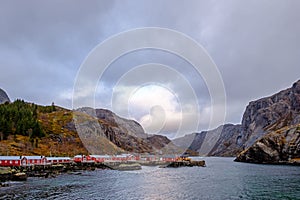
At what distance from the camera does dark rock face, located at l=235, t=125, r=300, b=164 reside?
168 meters

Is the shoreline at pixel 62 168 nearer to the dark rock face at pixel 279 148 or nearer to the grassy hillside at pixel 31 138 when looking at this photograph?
the grassy hillside at pixel 31 138

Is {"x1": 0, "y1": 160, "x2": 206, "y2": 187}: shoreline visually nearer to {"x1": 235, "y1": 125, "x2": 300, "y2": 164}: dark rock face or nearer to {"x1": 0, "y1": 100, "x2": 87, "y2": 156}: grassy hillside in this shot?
{"x1": 0, "y1": 100, "x2": 87, "y2": 156}: grassy hillside

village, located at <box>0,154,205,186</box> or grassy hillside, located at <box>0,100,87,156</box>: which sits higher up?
grassy hillside, located at <box>0,100,87,156</box>

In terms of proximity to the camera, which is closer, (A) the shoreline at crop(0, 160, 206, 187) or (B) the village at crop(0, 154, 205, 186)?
(A) the shoreline at crop(0, 160, 206, 187)

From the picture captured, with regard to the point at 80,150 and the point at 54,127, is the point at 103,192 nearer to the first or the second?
the point at 80,150

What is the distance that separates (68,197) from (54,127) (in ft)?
503

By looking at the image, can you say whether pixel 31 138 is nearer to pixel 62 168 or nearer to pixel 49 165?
pixel 49 165

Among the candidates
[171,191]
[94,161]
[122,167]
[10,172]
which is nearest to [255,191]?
[171,191]

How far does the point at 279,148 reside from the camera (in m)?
175

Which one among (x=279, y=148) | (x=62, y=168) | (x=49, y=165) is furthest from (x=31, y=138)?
(x=279, y=148)

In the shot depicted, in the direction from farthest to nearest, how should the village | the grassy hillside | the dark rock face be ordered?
the dark rock face → the grassy hillside → the village

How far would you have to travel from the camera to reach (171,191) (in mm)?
57625

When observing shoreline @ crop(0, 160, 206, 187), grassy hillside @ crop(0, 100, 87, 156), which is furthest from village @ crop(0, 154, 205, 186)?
grassy hillside @ crop(0, 100, 87, 156)

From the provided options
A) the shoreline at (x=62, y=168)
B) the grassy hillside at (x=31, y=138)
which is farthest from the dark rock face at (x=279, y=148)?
the grassy hillside at (x=31, y=138)
